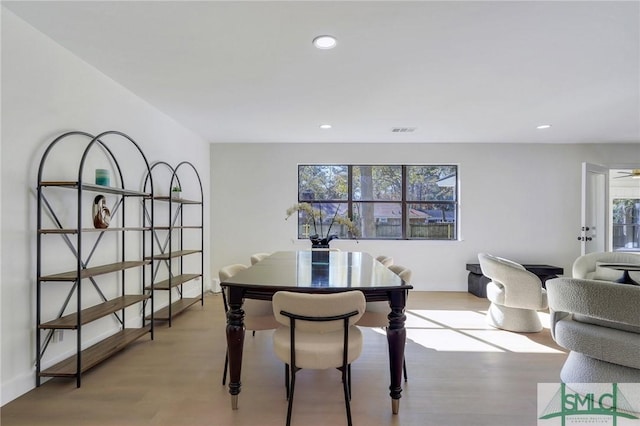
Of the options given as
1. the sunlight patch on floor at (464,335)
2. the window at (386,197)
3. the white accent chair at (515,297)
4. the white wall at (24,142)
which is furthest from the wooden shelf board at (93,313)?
the white accent chair at (515,297)

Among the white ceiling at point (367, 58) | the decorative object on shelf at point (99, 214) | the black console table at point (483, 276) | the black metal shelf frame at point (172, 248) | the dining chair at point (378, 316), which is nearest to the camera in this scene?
the white ceiling at point (367, 58)

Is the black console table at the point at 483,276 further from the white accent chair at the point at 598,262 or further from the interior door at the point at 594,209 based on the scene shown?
the white accent chair at the point at 598,262

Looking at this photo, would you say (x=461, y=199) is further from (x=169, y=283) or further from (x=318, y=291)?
(x=169, y=283)

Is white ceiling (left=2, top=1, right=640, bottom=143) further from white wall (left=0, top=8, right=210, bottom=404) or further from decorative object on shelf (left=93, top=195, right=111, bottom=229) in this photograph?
decorative object on shelf (left=93, top=195, right=111, bottom=229)

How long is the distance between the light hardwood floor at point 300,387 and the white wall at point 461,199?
2104 mm

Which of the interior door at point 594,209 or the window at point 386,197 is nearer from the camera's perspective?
the interior door at point 594,209

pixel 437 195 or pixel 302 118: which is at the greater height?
pixel 302 118

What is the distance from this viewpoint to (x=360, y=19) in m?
2.04

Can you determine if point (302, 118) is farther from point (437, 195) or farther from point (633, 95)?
point (633, 95)

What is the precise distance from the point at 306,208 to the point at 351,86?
1243 mm

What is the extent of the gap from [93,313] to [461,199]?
5.12 meters

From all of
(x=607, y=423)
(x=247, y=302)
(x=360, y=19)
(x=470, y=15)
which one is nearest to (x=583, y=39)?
(x=470, y=15)

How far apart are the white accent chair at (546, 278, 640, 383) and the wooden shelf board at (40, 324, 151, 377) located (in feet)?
10.9

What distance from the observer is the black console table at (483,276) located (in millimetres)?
4777
